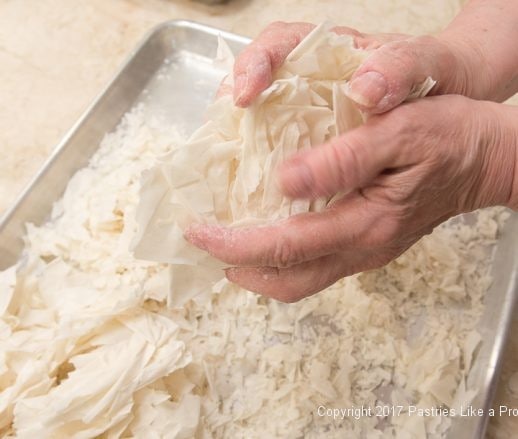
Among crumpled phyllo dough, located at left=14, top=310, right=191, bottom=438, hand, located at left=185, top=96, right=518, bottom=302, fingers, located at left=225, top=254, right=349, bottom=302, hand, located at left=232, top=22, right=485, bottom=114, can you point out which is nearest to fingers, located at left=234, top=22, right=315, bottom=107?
hand, located at left=232, top=22, right=485, bottom=114

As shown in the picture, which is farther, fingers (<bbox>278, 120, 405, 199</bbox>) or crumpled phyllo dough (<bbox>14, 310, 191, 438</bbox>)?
crumpled phyllo dough (<bbox>14, 310, 191, 438</bbox>)

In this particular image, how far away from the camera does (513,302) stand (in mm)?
935

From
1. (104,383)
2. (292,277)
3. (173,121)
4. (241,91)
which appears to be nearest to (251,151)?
(241,91)

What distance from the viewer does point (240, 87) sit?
0.62 metres

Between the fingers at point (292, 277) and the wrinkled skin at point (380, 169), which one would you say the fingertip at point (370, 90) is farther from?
the fingers at point (292, 277)

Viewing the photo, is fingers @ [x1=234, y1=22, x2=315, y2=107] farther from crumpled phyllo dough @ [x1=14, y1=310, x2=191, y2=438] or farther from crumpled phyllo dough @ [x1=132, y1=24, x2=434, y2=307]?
crumpled phyllo dough @ [x1=14, y1=310, x2=191, y2=438]

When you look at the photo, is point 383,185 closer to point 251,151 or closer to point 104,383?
point 251,151

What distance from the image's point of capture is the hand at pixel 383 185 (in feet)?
1.88

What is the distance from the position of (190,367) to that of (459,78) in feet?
1.98

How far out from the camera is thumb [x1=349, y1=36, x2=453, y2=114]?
22.1 inches

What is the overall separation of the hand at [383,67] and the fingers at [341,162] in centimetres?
3

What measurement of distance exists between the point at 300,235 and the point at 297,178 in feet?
0.30

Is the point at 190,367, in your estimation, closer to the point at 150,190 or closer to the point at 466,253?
the point at 150,190

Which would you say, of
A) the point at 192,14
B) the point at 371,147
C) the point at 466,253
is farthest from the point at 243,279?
the point at 192,14
